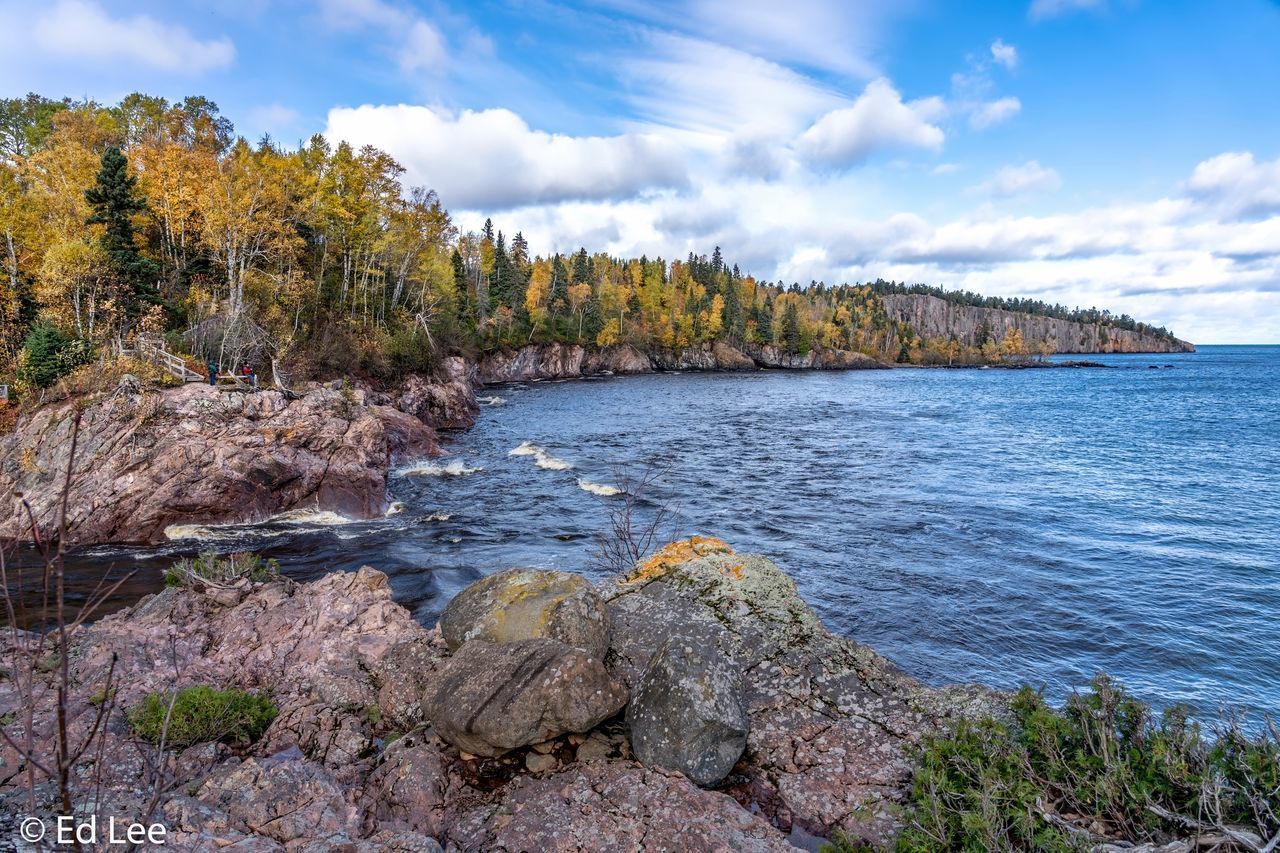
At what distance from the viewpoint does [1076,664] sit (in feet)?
47.6

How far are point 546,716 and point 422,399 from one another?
137 feet

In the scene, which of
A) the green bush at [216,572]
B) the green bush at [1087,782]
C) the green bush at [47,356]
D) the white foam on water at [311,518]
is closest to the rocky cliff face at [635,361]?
the green bush at [47,356]

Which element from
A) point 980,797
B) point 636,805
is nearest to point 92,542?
point 636,805

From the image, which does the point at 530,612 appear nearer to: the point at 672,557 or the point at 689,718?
the point at 689,718

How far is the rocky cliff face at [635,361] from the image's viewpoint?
3750 inches

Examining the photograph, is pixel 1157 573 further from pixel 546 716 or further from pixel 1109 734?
pixel 546 716

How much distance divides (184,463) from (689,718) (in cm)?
2174

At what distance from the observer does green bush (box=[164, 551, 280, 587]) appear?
43.8 feet

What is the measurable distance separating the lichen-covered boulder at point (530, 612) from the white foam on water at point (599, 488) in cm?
1778

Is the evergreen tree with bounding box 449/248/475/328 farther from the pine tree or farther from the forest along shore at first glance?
the pine tree

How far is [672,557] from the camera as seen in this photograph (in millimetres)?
13273

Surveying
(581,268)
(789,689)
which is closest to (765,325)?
(581,268)

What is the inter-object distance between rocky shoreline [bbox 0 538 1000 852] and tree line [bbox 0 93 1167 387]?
22.3 m

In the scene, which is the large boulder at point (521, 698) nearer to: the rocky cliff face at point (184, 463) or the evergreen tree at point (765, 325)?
the rocky cliff face at point (184, 463)
